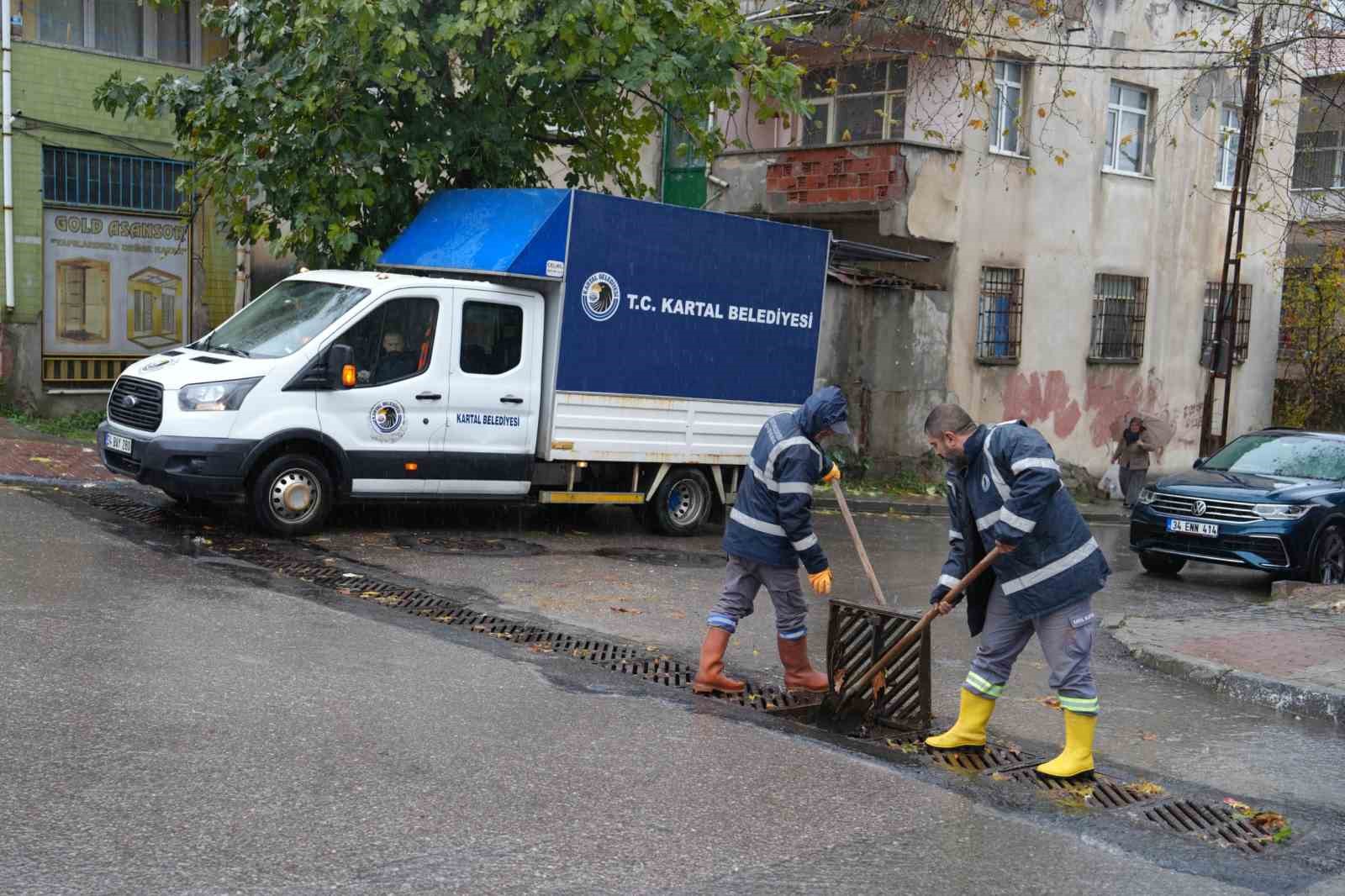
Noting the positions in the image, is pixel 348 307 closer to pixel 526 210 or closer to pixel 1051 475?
pixel 526 210

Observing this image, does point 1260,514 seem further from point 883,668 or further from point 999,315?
point 999,315

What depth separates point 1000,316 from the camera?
71.8 ft

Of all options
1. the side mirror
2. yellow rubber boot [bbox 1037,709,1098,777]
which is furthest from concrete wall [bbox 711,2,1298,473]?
yellow rubber boot [bbox 1037,709,1098,777]

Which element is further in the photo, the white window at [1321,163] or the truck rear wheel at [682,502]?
the white window at [1321,163]

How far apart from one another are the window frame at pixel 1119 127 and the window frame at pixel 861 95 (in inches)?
171

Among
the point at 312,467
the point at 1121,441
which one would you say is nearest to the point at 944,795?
the point at 312,467

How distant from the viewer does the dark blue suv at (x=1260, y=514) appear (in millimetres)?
12891

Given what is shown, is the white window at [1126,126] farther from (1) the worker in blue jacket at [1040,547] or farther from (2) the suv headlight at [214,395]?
(1) the worker in blue jacket at [1040,547]

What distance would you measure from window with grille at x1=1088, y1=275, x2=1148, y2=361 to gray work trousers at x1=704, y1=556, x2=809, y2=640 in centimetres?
1710

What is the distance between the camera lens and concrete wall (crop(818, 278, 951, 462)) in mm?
20516

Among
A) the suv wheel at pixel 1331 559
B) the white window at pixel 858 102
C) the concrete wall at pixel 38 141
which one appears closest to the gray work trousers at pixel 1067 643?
the suv wheel at pixel 1331 559

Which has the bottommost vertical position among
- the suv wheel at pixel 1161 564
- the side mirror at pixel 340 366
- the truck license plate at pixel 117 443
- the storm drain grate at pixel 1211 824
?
the suv wheel at pixel 1161 564

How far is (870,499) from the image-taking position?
60.3 ft

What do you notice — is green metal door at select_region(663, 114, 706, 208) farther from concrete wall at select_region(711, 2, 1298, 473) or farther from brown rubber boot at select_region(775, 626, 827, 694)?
brown rubber boot at select_region(775, 626, 827, 694)
